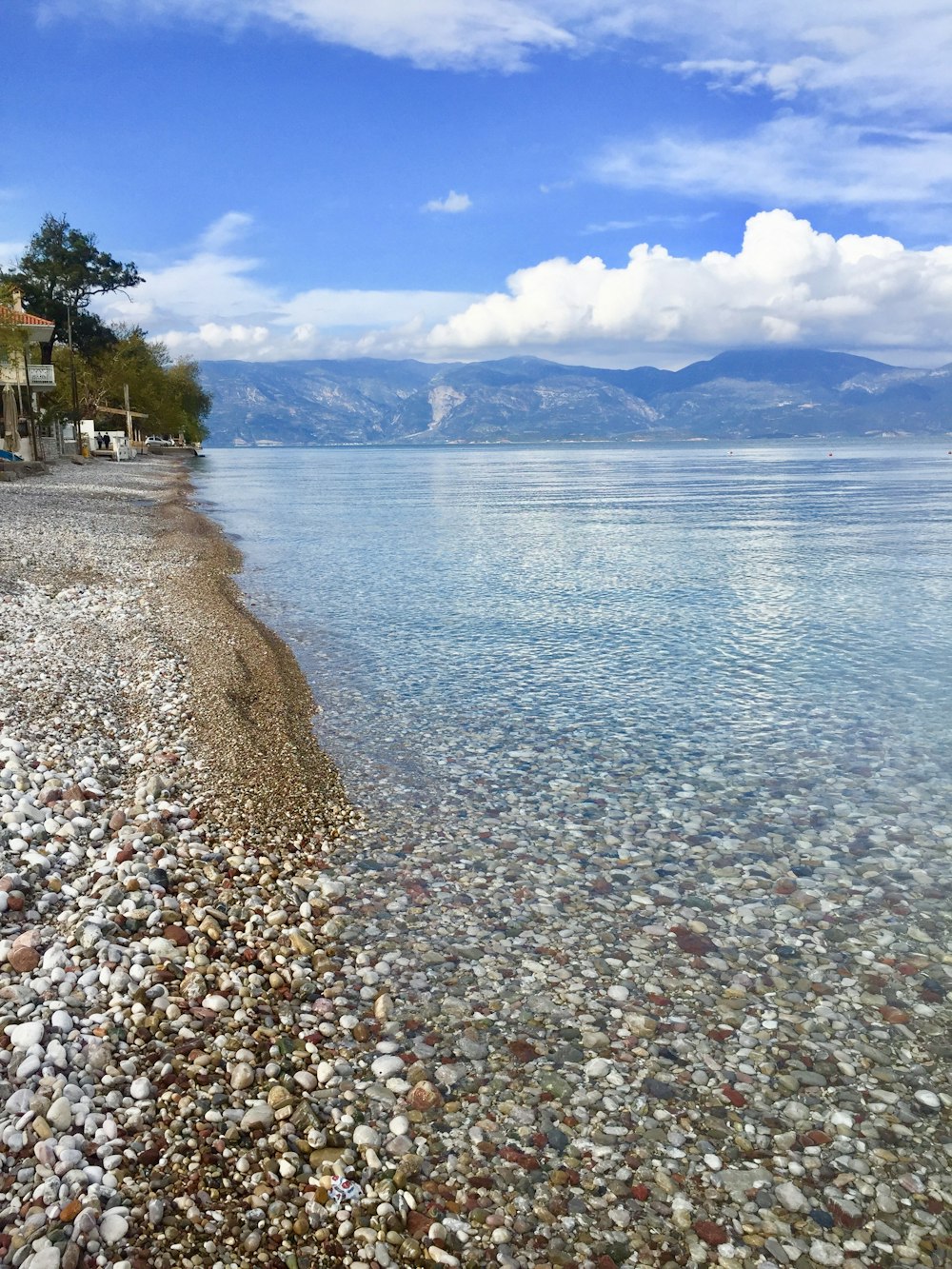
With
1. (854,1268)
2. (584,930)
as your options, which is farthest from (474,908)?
(854,1268)

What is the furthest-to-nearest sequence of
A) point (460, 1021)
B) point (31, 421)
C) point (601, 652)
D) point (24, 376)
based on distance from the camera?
point (31, 421)
point (24, 376)
point (601, 652)
point (460, 1021)

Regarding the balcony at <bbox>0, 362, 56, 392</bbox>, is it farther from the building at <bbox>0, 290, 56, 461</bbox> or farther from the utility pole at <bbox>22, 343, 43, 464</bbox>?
the utility pole at <bbox>22, 343, 43, 464</bbox>

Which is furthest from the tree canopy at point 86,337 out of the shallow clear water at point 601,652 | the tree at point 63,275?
the shallow clear water at point 601,652

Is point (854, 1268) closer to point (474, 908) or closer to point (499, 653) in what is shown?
point (474, 908)

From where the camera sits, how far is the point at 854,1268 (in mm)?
5094

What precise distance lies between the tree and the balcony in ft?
88.2

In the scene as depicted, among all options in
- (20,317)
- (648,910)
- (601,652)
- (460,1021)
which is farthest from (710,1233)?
(20,317)

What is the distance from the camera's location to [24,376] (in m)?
75.3

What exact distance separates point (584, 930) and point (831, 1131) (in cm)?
289

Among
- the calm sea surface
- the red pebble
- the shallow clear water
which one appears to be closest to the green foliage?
the shallow clear water

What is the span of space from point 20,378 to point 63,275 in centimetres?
4115

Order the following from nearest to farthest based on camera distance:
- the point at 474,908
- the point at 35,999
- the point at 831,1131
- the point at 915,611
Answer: the point at 831,1131 < the point at 35,999 < the point at 474,908 < the point at 915,611

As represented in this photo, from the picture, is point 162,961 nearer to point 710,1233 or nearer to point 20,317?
point 710,1233

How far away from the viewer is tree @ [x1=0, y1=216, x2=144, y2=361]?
10688 cm
